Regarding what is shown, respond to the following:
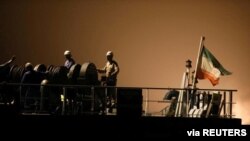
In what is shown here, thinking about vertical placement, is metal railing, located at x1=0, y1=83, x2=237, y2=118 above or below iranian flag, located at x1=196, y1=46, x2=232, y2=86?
below

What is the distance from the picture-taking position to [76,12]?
27.4 meters

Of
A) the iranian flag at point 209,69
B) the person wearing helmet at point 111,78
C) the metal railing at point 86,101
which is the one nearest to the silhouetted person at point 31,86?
the metal railing at point 86,101

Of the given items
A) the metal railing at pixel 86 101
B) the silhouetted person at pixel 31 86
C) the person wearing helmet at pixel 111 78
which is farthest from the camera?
the person wearing helmet at pixel 111 78

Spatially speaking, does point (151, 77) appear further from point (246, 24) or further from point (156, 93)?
point (246, 24)

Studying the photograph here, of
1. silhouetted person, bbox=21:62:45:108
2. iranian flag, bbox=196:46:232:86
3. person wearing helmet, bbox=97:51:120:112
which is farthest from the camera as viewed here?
A: iranian flag, bbox=196:46:232:86

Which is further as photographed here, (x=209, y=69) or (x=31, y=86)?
(x=209, y=69)

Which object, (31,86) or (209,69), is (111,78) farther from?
(209,69)

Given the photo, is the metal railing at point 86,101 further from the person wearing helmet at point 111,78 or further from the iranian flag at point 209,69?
the iranian flag at point 209,69

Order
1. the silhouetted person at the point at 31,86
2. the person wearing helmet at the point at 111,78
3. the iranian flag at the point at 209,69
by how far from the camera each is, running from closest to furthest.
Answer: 1. the silhouetted person at the point at 31,86
2. the person wearing helmet at the point at 111,78
3. the iranian flag at the point at 209,69

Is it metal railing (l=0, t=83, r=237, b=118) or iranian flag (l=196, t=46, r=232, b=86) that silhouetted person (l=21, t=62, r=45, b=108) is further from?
iranian flag (l=196, t=46, r=232, b=86)

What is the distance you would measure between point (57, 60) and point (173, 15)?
3890mm

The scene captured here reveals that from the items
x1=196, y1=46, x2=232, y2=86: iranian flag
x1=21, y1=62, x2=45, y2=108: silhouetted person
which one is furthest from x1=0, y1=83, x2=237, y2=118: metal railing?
x1=196, y1=46, x2=232, y2=86: iranian flag

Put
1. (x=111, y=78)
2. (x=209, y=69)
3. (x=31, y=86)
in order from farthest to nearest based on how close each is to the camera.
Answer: (x=209, y=69) → (x=111, y=78) → (x=31, y=86)

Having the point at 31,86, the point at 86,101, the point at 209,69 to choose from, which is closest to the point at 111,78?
the point at 86,101
